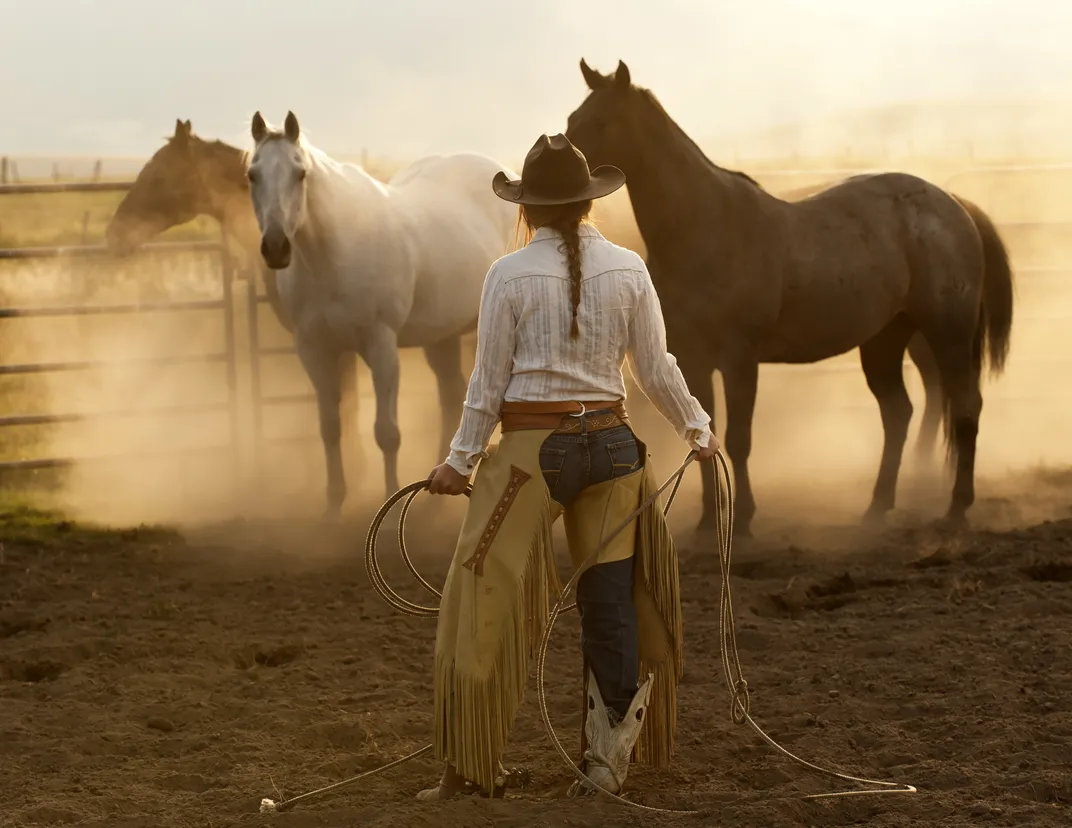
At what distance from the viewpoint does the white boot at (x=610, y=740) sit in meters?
3.29

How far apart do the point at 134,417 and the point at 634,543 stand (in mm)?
7177

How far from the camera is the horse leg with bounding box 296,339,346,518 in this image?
25.0ft

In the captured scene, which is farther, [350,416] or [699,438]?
[350,416]

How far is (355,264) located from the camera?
7.51m

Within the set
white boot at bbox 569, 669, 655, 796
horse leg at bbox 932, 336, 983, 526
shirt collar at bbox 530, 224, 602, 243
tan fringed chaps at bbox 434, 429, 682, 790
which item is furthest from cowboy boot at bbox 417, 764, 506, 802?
horse leg at bbox 932, 336, 983, 526

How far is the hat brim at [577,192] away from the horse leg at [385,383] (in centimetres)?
430

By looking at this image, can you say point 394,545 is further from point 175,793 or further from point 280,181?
point 175,793

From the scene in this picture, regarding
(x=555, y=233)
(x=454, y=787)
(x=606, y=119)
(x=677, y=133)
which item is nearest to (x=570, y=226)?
(x=555, y=233)

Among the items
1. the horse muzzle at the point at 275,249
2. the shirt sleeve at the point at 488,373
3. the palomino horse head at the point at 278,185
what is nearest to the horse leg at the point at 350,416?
the palomino horse head at the point at 278,185

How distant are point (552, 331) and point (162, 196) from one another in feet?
19.3

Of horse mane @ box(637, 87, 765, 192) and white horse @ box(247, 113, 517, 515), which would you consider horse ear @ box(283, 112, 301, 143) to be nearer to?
white horse @ box(247, 113, 517, 515)

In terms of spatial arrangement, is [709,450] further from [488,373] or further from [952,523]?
[952,523]

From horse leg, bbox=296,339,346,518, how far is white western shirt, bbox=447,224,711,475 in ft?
15.0

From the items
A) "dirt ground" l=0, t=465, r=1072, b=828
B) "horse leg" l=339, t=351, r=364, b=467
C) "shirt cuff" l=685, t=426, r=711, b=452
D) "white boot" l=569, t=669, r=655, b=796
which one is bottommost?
"dirt ground" l=0, t=465, r=1072, b=828
